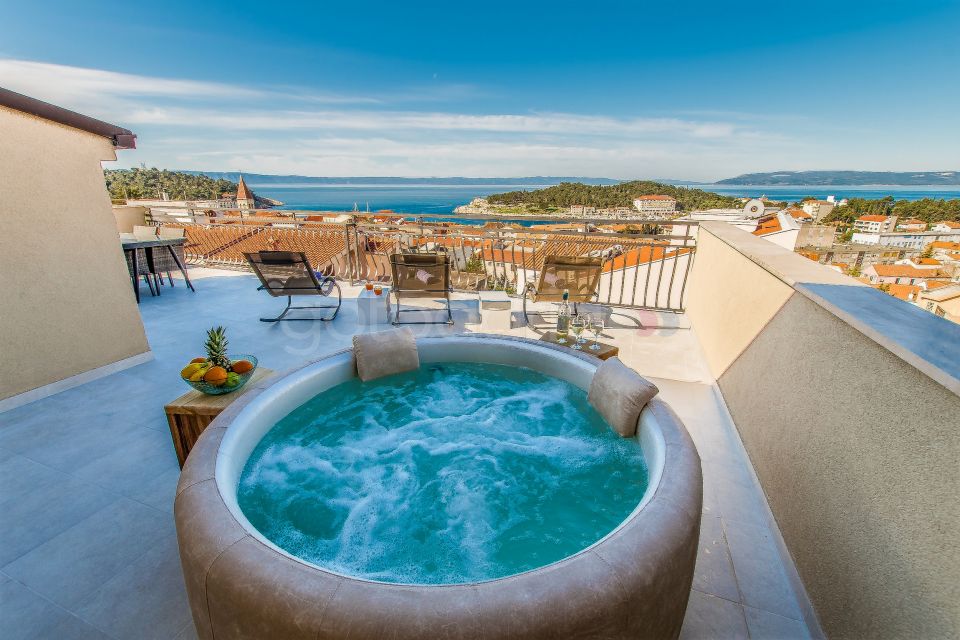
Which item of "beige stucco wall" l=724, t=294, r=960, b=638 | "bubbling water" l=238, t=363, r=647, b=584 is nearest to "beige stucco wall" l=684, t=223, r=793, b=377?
"beige stucco wall" l=724, t=294, r=960, b=638

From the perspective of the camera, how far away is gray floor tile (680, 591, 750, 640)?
146 cm

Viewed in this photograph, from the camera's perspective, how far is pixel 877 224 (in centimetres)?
2609

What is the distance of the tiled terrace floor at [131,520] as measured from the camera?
1488 mm

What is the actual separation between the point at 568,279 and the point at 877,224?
1324 inches

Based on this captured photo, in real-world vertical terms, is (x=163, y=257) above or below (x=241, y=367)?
above

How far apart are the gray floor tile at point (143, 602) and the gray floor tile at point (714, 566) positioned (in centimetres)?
202

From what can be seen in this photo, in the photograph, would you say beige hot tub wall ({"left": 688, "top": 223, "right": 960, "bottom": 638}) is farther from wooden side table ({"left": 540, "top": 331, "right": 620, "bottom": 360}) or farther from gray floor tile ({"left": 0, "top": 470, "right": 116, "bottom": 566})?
gray floor tile ({"left": 0, "top": 470, "right": 116, "bottom": 566})

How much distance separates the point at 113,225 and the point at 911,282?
1170 cm

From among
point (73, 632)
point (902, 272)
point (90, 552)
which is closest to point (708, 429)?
point (73, 632)

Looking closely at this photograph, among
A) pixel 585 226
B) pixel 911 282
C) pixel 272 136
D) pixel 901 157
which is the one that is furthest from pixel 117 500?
pixel 272 136

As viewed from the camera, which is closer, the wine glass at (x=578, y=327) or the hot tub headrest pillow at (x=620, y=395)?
the hot tub headrest pillow at (x=620, y=395)

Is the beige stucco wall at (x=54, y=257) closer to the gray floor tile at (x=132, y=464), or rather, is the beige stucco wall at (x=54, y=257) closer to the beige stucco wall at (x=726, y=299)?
the gray floor tile at (x=132, y=464)

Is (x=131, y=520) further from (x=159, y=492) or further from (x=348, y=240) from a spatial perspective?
(x=348, y=240)

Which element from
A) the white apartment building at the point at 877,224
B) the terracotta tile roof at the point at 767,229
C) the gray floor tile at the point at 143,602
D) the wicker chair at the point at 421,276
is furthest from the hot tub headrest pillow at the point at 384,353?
the white apartment building at the point at 877,224
